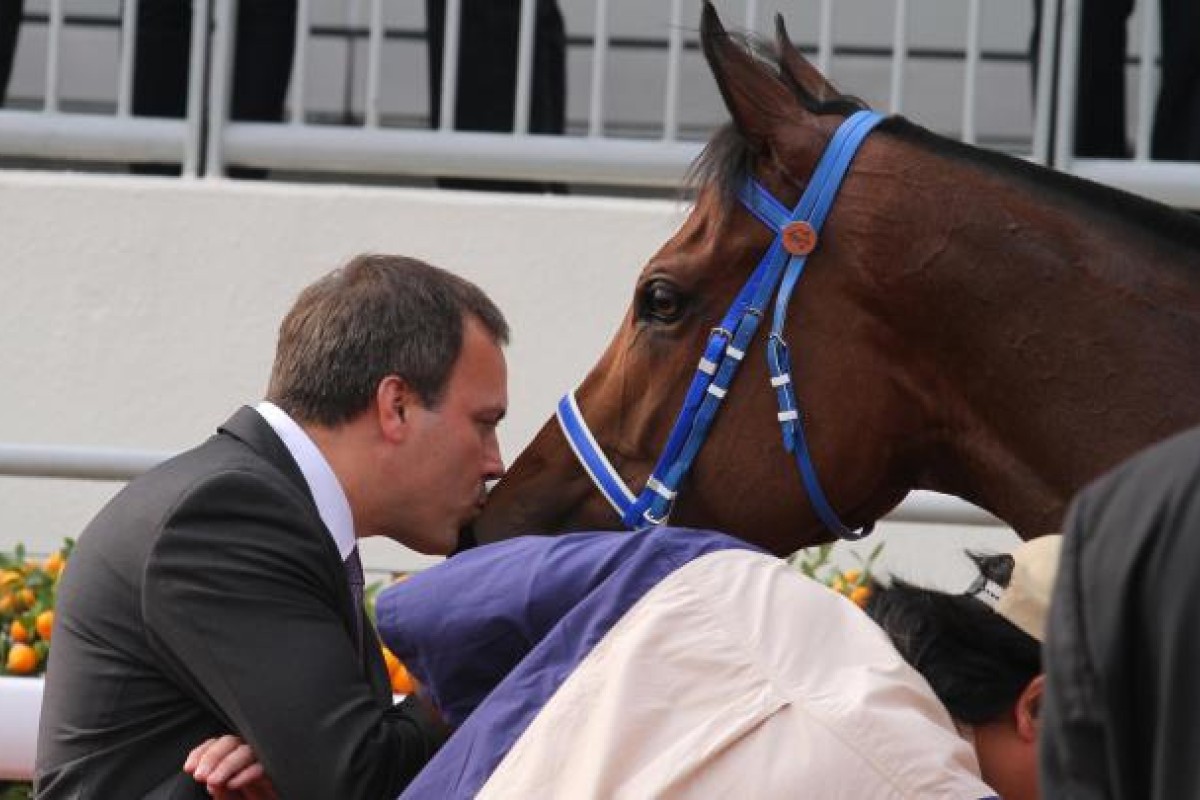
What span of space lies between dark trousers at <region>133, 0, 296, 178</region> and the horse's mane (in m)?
2.32

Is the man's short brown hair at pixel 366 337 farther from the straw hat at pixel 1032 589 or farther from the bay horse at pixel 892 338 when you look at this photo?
the straw hat at pixel 1032 589

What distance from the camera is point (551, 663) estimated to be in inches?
85.4

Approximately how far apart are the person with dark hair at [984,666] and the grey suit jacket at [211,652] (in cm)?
59

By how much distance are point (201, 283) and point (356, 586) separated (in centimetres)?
271

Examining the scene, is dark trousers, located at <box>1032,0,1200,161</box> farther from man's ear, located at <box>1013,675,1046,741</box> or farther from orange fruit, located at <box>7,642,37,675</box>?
man's ear, located at <box>1013,675,1046,741</box>

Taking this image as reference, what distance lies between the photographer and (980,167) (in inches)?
133

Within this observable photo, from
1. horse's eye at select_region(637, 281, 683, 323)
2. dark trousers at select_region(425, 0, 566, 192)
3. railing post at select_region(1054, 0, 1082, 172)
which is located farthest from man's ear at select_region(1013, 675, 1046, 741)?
dark trousers at select_region(425, 0, 566, 192)

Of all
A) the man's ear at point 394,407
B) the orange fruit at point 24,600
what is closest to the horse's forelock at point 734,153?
the man's ear at point 394,407

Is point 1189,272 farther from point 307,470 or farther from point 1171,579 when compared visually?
point 1171,579

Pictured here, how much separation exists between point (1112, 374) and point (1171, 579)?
190 cm

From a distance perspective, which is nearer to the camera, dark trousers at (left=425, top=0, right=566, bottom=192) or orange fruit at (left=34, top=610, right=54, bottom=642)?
orange fruit at (left=34, top=610, right=54, bottom=642)

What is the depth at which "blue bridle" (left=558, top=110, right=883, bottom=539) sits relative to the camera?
11.2ft

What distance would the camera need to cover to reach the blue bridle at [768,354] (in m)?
3.42

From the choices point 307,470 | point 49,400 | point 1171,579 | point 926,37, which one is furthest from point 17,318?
point 1171,579
